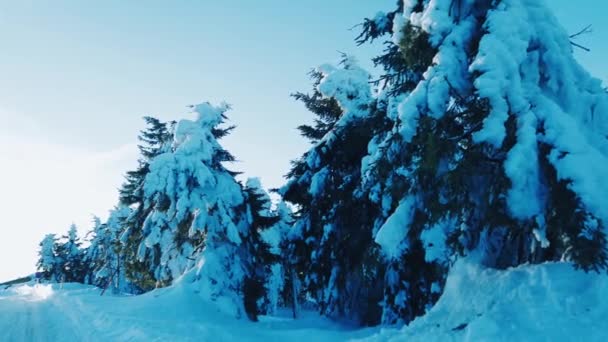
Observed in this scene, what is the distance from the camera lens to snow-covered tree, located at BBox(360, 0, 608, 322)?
609 cm

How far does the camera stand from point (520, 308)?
19.6 feet

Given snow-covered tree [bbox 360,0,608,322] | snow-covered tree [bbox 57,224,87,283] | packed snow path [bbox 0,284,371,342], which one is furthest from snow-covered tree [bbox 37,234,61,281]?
snow-covered tree [bbox 360,0,608,322]

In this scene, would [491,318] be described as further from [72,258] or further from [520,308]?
[72,258]

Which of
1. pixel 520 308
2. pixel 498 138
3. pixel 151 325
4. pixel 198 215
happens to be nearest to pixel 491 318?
pixel 520 308

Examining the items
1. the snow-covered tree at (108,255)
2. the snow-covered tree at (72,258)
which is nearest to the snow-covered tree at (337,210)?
the snow-covered tree at (108,255)

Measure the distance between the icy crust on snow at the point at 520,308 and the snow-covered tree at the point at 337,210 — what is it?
6038 millimetres

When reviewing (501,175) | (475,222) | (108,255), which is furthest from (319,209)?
(108,255)

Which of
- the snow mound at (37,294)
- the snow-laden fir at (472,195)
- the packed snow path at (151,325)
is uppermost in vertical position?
the snow-laden fir at (472,195)

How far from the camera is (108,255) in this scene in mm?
47188

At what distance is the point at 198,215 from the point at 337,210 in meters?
5.61

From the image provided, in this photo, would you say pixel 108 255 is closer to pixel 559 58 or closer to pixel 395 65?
pixel 395 65

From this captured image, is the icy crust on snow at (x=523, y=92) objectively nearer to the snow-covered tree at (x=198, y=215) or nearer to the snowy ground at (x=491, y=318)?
the snowy ground at (x=491, y=318)

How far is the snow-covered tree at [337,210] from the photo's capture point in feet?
46.3

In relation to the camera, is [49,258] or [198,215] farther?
[49,258]
